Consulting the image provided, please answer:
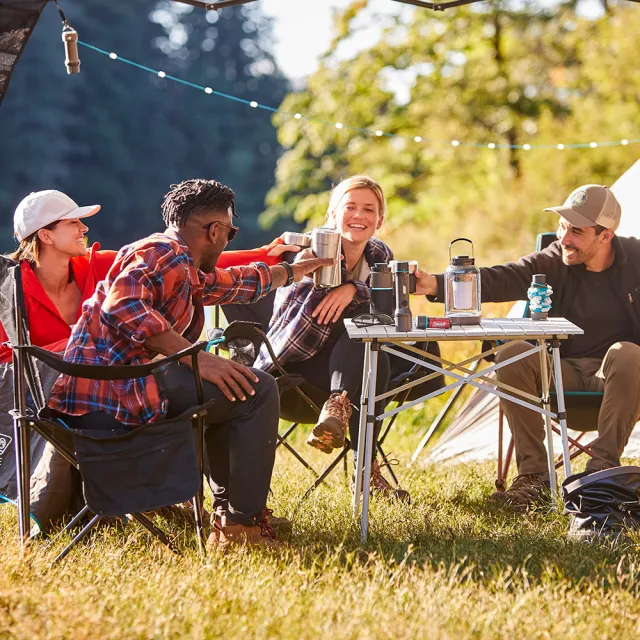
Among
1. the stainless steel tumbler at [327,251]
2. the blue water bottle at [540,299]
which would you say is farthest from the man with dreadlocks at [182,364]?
the blue water bottle at [540,299]

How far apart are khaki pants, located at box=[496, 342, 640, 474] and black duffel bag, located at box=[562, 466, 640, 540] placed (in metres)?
0.31

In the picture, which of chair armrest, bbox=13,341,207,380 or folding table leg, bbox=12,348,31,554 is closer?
chair armrest, bbox=13,341,207,380

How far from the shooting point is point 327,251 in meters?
3.51

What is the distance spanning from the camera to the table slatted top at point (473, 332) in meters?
2.98

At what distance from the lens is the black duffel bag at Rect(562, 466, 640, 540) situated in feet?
9.57

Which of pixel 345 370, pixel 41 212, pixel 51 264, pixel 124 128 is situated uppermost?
pixel 124 128

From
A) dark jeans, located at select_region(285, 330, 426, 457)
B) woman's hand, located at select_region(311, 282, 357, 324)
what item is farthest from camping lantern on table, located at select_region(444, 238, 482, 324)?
woman's hand, located at select_region(311, 282, 357, 324)

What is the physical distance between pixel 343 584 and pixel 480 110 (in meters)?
14.0

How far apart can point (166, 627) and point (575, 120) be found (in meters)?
13.1

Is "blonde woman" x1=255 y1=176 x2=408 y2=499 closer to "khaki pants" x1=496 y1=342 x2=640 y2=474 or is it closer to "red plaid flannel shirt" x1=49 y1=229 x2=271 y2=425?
"khaki pants" x1=496 y1=342 x2=640 y2=474

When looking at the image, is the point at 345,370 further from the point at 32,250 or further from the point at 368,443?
the point at 32,250

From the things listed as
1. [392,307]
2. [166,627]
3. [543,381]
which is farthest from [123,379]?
[543,381]

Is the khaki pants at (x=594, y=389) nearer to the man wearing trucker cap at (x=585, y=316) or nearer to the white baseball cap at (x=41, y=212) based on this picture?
the man wearing trucker cap at (x=585, y=316)

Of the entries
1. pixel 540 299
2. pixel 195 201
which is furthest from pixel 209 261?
pixel 540 299
